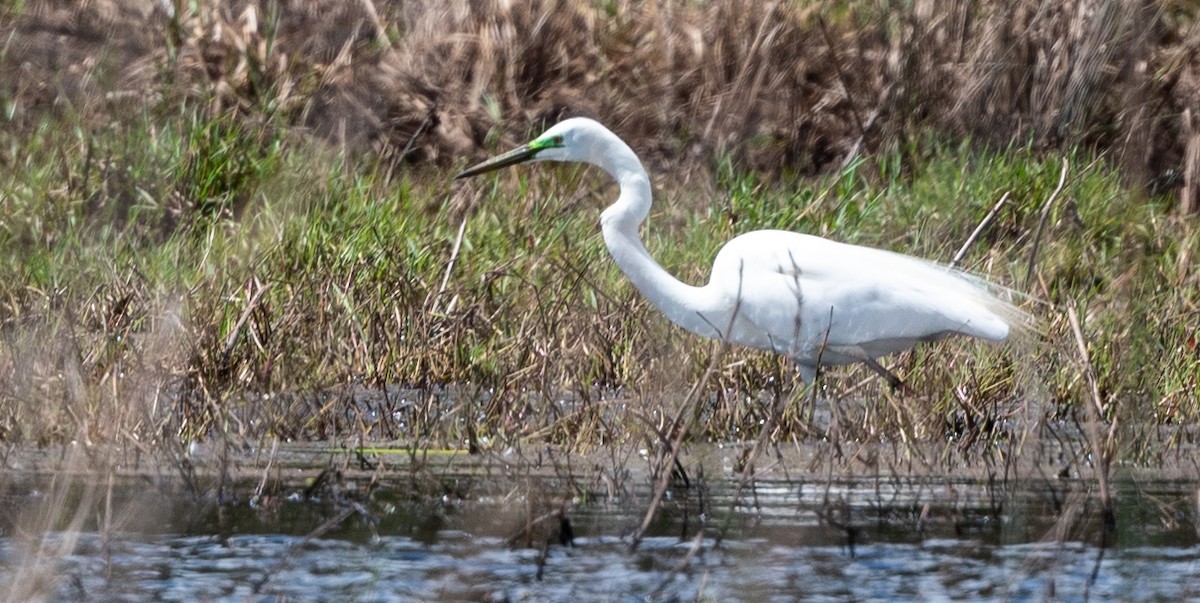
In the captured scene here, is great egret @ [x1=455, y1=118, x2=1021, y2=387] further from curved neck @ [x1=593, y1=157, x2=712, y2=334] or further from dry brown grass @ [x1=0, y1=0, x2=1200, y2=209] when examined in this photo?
dry brown grass @ [x1=0, y1=0, x2=1200, y2=209]

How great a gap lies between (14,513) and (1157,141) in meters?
6.10

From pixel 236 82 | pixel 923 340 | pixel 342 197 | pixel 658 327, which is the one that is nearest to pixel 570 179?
pixel 342 197

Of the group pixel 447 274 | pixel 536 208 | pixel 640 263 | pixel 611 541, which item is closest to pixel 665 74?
pixel 536 208

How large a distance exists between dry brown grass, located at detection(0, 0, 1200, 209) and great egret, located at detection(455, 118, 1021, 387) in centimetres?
282

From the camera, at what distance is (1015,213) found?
719cm

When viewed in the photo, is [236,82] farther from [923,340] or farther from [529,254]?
[923,340]

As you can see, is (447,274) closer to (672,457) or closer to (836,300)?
(836,300)

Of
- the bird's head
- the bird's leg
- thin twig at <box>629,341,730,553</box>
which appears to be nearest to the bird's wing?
the bird's leg

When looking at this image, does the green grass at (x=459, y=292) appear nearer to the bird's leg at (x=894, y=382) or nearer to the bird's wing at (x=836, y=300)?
the bird's leg at (x=894, y=382)

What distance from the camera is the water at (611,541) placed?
366 centimetres

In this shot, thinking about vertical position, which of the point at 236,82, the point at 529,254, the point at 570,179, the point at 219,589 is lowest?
the point at 219,589

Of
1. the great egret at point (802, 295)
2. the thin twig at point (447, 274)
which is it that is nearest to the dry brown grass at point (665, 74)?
the thin twig at point (447, 274)

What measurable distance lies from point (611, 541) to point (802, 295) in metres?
1.34

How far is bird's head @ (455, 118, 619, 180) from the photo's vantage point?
213 inches
